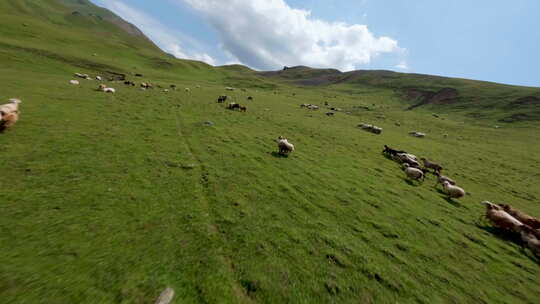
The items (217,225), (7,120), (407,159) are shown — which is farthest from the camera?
(407,159)

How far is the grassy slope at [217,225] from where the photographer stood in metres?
5.06

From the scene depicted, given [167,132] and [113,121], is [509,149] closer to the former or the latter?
[167,132]

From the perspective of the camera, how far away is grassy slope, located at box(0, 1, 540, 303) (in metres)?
5.06

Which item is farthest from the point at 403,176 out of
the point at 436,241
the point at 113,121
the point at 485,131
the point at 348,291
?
the point at 485,131

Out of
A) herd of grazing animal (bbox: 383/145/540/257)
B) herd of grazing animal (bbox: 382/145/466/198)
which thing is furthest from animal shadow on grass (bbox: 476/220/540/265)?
herd of grazing animal (bbox: 382/145/466/198)

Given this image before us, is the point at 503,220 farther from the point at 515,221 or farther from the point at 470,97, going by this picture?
the point at 470,97

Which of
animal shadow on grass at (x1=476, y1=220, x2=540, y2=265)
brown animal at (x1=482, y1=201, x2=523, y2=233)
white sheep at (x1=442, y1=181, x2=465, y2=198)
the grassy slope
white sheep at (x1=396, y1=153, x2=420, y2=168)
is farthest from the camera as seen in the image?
white sheep at (x1=396, y1=153, x2=420, y2=168)

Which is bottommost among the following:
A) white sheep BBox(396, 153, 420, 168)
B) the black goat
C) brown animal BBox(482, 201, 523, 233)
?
brown animal BBox(482, 201, 523, 233)

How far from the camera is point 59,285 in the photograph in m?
4.40

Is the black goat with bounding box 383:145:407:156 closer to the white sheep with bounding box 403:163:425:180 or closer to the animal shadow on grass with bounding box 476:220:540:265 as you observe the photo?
the white sheep with bounding box 403:163:425:180

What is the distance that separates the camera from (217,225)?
23.9ft

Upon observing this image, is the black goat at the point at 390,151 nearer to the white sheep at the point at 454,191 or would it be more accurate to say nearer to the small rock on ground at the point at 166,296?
the white sheep at the point at 454,191

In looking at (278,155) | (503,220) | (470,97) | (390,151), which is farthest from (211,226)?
(470,97)

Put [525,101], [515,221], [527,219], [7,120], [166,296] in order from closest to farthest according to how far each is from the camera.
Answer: [166,296], [7,120], [515,221], [527,219], [525,101]
